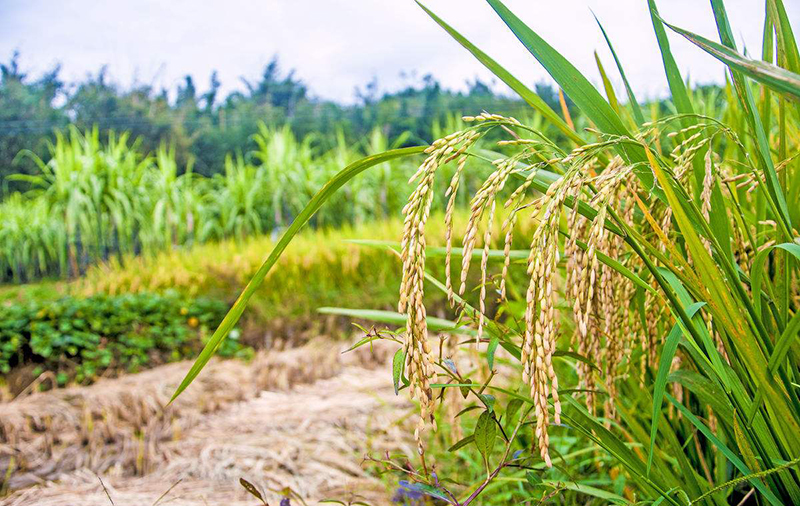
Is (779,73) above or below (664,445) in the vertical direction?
above

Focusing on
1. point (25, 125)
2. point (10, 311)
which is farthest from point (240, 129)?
point (10, 311)

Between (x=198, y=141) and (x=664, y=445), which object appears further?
(x=198, y=141)

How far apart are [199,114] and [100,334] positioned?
25020 millimetres

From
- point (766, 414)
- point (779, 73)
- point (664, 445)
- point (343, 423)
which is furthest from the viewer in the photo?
point (343, 423)

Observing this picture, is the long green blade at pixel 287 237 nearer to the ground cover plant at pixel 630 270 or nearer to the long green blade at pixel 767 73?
the ground cover plant at pixel 630 270

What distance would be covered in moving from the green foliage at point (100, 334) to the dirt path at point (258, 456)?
51.1 inches

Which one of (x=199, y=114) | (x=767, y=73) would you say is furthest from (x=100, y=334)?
(x=199, y=114)

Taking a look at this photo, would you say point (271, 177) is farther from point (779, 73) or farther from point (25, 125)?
point (25, 125)

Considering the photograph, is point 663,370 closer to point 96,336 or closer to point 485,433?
point 485,433

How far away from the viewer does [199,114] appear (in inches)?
1054

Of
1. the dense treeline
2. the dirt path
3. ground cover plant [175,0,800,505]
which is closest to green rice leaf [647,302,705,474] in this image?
ground cover plant [175,0,800,505]

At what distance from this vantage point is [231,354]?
4199mm

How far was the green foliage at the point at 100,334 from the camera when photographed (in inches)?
144

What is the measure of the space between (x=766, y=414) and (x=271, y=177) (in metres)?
8.93
